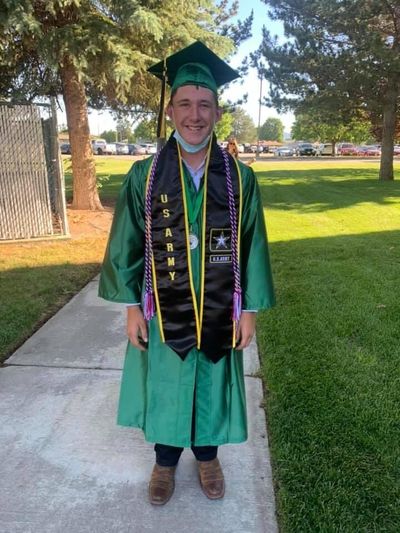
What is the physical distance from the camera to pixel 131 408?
7.47 feet

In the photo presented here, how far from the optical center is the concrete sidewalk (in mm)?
2145

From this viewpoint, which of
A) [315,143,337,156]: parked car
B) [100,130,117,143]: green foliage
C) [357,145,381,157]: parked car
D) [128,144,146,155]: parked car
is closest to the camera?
[128,144,146,155]: parked car

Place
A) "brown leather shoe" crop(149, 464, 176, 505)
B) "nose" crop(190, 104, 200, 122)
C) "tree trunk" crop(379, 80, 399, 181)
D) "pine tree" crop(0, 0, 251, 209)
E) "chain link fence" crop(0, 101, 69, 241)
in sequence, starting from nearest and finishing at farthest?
"nose" crop(190, 104, 200, 122) → "brown leather shoe" crop(149, 464, 176, 505) → "chain link fence" crop(0, 101, 69, 241) → "pine tree" crop(0, 0, 251, 209) → "tree trunk" crop(379, 80, 399, 181)

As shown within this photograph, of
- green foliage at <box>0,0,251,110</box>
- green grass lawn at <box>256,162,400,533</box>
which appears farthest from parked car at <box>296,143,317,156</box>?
green grass lawn at <box>256,162,400,533</box>

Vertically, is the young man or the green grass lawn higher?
the young man

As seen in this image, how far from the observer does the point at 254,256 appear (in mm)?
2166

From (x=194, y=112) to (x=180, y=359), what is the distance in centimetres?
106

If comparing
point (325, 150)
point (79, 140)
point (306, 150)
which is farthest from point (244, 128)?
point (79, 140)

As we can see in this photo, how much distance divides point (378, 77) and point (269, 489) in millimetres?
16615

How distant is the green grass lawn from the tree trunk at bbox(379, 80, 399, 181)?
11.9m

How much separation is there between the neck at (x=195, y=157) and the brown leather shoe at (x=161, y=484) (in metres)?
1.45

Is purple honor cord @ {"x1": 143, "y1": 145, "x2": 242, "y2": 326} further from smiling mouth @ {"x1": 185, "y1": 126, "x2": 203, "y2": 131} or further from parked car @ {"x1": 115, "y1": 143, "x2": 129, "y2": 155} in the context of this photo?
parked car @ {"x1": 115, "y1": 143, "x2": 129, "y2": 155}

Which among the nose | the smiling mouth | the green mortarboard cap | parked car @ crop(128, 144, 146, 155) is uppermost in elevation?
parked car @ crop(128, 144, 146, 155)

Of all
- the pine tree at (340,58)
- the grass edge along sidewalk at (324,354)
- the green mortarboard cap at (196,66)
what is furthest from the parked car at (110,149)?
the green mortarboard cap at (196,66)
